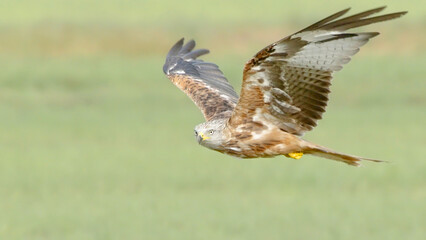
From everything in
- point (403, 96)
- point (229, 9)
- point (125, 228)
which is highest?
point (229, 9)

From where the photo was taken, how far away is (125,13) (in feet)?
120

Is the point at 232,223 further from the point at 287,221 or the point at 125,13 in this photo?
the point at 125,13

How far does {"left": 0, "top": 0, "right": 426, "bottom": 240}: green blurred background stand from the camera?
12.8 m

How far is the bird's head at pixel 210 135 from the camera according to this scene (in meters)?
7.88

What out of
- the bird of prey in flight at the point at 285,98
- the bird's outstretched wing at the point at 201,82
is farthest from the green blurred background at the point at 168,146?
the bird of prey in flight at the point at 285,98

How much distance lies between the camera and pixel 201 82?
32.9 ft

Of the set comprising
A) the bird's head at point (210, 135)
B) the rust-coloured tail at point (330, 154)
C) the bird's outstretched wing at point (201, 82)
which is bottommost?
the rust-coloured tail at point (330, 154)

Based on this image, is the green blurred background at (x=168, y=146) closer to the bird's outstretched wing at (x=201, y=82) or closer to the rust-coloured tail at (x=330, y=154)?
the bird's outstretched wing at (x=201, y=82)

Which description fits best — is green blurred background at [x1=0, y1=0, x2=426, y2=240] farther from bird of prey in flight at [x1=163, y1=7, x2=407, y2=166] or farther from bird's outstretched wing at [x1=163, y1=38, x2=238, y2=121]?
bird of prey in flight at [x1=163, y1=7, x2=407, y2=166]

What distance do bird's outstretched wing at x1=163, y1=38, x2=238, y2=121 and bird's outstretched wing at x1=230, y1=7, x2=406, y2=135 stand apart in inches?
22.1

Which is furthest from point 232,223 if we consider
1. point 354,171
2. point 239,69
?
point 239,69

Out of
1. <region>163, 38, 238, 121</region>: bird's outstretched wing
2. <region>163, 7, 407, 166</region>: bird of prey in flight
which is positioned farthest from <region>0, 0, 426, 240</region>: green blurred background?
<region>163, 7, 407, 166</region>: bird of prey in flight

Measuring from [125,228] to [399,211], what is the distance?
336 cm

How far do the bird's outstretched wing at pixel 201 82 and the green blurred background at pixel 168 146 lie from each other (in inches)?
83.7
